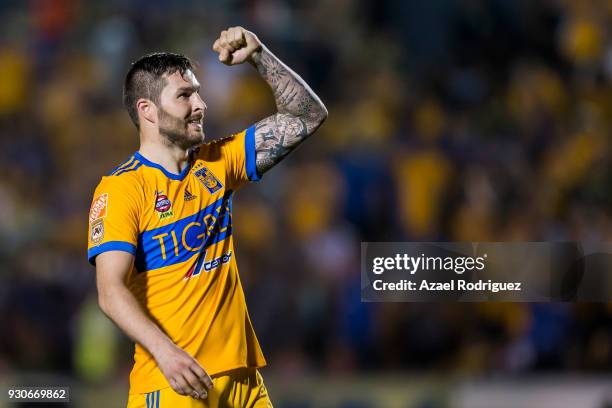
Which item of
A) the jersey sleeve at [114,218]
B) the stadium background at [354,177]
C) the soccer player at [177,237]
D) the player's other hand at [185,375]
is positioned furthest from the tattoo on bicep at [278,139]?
the stadium background at [354,177]

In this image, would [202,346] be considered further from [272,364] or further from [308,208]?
[308,208]

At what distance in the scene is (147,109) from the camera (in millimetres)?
4297

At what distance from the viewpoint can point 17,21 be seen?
12.3 m

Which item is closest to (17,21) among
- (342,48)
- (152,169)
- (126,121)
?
(126,121)

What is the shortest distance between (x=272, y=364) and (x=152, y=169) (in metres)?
4.18

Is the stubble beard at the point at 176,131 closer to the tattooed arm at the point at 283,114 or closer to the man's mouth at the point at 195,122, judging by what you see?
the man's mouth at the point at 195,122

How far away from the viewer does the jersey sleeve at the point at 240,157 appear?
14.8 feet

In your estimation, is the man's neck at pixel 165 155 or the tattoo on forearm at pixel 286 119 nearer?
the man's neck at pixel 165 155

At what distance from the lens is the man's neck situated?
14.0 ft

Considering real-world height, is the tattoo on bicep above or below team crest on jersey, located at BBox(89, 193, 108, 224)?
above

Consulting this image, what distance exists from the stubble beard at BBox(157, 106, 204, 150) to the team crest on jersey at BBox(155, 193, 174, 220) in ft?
0.86

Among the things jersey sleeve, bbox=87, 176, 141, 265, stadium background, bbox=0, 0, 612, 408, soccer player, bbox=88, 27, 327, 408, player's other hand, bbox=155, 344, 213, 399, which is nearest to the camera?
player's other hand, bbox=155, 344, 213, 399

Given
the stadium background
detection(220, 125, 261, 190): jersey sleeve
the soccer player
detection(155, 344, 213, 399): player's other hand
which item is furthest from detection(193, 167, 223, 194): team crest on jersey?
the stadium background

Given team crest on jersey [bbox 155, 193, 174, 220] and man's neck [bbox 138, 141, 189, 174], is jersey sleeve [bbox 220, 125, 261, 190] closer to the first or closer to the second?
man's neck [bbox 138, 141, 189, 174]
